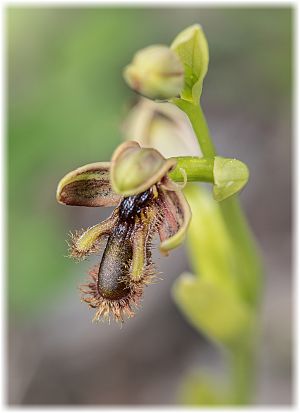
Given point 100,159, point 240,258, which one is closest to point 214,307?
point 240,258

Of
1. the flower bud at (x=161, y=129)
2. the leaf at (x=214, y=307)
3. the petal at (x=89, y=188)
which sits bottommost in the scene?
the leaf at (x=214, y=307)

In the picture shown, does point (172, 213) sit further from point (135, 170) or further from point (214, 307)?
point (214, 307)

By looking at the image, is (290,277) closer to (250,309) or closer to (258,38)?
(258,38)

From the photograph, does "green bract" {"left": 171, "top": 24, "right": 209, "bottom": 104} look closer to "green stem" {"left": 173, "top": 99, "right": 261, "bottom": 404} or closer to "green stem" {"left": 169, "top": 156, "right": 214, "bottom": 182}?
"green stem" {"left": 173, "top": 99, "right": 261, "bottom": 404}

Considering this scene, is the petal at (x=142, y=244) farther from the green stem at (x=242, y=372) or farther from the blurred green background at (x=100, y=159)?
the blurred green background at (x=100, y=159)

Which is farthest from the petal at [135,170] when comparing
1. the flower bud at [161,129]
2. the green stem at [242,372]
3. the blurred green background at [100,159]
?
the blurred green background at [100,159]

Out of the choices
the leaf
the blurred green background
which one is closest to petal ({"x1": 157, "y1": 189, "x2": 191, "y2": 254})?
the leaf
